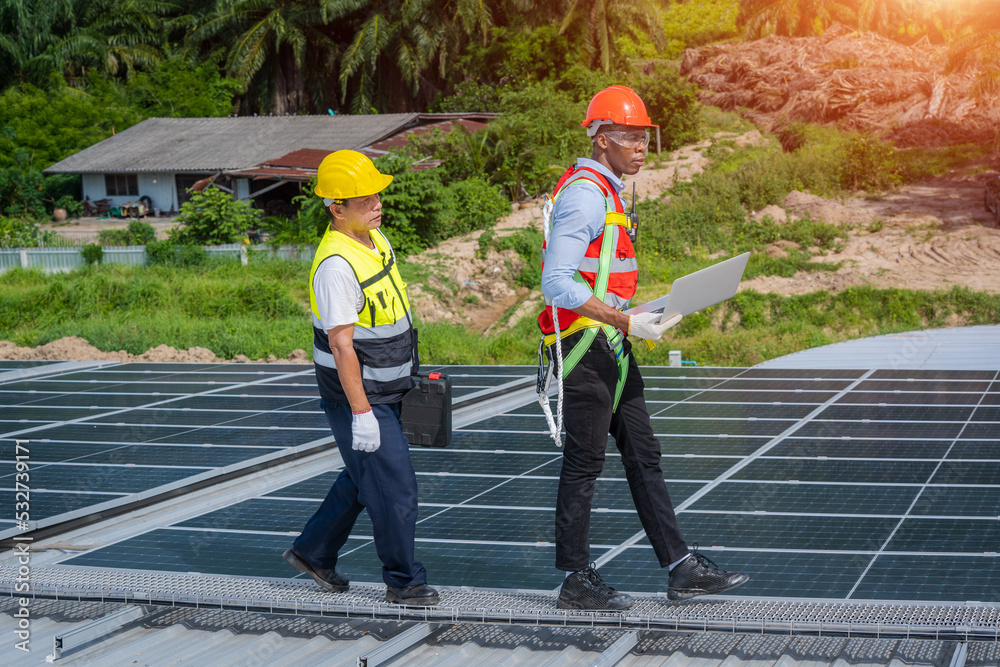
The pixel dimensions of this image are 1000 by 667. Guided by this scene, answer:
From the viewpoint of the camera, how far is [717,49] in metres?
47.4

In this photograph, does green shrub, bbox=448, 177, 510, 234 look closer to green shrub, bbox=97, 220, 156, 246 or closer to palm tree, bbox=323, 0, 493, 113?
green shrub, bbox=97, 220, 156, 246

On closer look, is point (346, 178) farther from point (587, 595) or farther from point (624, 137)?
point (587, 595)

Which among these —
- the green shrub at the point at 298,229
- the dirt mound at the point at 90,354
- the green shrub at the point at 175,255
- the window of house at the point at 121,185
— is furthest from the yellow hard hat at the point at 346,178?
the window of house at the point at 121,185

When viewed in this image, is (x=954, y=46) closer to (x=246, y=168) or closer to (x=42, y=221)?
(x=246, y=168)

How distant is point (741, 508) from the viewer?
6.00 meters

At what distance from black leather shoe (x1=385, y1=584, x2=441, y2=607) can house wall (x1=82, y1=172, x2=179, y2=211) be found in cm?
3680

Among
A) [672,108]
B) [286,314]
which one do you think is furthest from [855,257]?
[286,314]

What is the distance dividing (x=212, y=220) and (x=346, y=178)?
22.0 m

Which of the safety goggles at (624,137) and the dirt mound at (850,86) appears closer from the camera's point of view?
the safety goggles at (624,137)

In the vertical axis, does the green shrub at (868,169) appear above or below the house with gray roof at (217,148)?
below

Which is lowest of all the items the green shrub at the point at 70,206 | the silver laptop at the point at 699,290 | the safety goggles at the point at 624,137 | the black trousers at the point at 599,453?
the black trousers at the point at 599,453

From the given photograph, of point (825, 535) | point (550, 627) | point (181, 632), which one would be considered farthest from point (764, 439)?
point (181, 632)

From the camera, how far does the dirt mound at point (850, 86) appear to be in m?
35.4

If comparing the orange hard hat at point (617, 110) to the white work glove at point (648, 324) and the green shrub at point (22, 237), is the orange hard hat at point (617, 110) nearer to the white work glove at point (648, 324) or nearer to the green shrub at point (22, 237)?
the white work glove at point (648, 324)
